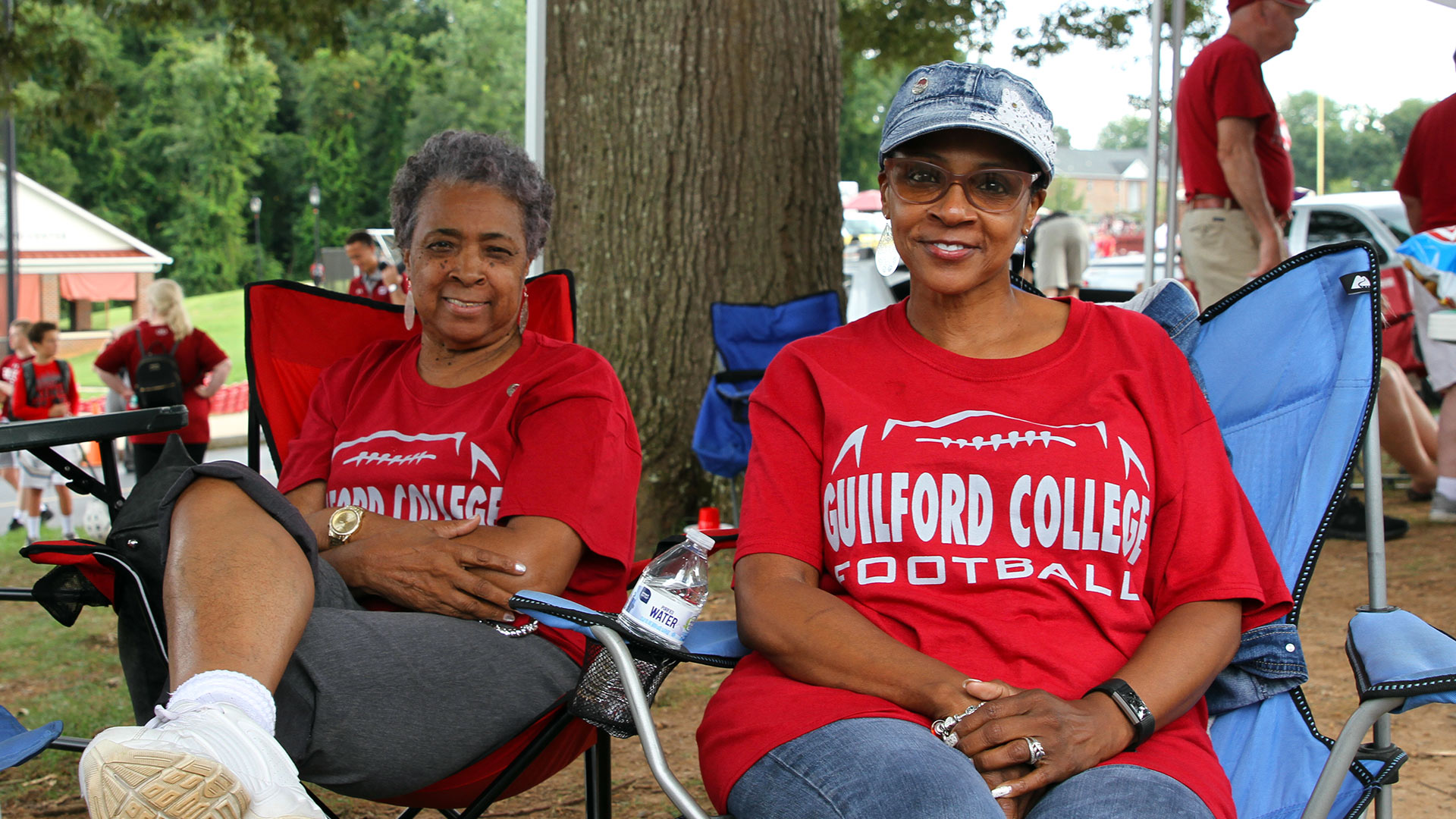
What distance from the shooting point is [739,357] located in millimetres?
4180

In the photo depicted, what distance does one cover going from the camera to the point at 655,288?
414cm

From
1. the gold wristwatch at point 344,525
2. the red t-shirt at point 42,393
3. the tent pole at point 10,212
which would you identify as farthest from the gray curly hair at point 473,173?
the tent pole at point 10,212

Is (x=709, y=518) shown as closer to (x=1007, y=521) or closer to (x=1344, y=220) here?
(x=1007, y=521)

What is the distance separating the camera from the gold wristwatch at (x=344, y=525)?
189 centimetres

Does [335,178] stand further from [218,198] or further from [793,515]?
[793,515]

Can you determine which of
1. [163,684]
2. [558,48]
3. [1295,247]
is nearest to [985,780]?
[163,684]

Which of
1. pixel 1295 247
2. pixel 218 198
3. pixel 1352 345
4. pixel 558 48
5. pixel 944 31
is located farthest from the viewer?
pixel 218 198

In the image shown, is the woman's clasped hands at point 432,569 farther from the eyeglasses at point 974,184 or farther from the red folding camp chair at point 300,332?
the eyeglasses at point 974,184

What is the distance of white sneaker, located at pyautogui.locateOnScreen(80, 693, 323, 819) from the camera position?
3.92ft

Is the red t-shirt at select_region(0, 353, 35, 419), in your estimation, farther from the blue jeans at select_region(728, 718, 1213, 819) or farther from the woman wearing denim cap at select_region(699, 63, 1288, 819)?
the blue jeans at select_region(728, 718, 1213, 819)

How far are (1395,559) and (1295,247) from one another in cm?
591

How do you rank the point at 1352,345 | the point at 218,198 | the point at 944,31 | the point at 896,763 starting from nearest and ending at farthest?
the point at 896,763
the point at 1352,345
the point at 944,31
the point at 218,198

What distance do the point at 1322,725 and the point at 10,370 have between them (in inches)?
333

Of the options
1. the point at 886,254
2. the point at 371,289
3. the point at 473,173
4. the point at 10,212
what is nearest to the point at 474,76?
the point at 10,212
